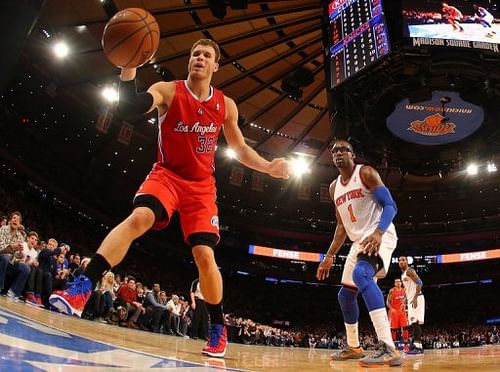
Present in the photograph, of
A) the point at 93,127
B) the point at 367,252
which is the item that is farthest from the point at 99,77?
the point at 367,252

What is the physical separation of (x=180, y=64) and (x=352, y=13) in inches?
240

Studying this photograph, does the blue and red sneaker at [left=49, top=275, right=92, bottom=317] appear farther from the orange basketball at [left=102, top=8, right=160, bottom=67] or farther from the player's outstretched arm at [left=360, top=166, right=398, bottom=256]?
the player's outstretched arm at [left=360, top=166, right=398, bottom=256]

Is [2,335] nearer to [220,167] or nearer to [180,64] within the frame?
[180,64]

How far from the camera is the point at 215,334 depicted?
3.45m

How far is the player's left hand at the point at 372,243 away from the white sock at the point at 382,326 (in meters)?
0.50

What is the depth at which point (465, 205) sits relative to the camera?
2792 centimetres

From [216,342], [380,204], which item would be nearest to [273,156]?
[380,204]

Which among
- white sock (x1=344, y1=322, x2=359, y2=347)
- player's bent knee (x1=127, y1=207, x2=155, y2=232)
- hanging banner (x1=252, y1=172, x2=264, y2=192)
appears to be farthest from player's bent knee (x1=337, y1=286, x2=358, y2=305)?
hanging banner (x1=252, y1=172, x2=264, y2=192)

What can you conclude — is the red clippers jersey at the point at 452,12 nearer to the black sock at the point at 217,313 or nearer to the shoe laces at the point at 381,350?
the shoe laces at the point at 381,350

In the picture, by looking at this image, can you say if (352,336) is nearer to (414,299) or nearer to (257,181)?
(414,299)

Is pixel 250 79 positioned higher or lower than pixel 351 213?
higher

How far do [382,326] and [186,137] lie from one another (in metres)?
2.23

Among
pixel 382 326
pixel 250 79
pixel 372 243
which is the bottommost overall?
pixel 382 326

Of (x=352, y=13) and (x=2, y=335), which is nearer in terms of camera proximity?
(x=2, y=335)
